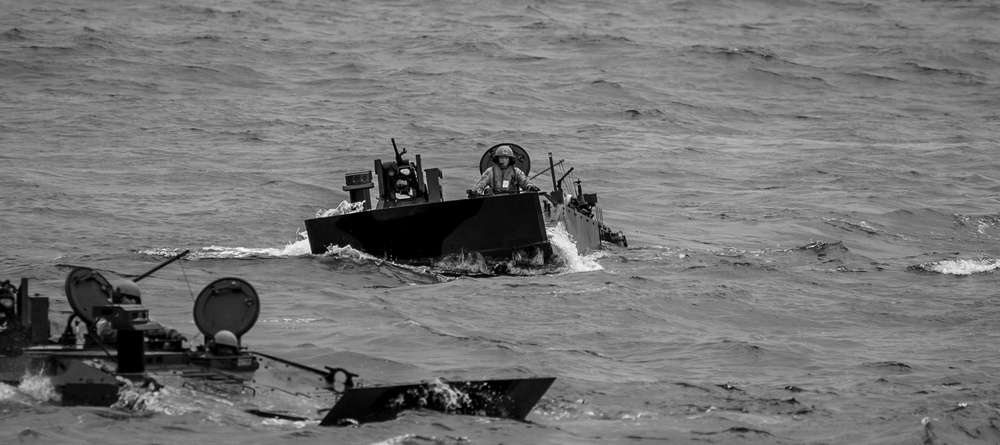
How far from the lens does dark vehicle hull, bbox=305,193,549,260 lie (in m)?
23.9

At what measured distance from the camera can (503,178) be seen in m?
25.1

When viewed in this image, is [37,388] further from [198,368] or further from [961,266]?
[961,266]

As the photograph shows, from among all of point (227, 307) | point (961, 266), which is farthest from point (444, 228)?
point (961, 266)

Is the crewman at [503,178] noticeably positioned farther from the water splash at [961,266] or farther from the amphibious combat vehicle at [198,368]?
the amphibious combat vehicle at [198,368]

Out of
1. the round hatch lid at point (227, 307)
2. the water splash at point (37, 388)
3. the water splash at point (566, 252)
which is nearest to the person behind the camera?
the water splash at point (37, 388)

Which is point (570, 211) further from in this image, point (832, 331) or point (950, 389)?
point (950, 389)

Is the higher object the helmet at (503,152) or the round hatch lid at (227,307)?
the helmet at (503,152)

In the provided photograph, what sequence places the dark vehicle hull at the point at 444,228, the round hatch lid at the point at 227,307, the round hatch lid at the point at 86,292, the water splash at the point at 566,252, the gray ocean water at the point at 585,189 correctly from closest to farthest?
the round hatch lid at the point at 227,307, the round hatch lid at the point at 86,292, the gray ocean water at the point at 585,189, the dark vehicle hull at the point at 444,228, the water splash at the point at 566,252

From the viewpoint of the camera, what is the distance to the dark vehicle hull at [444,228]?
2391cm

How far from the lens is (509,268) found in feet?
80.4

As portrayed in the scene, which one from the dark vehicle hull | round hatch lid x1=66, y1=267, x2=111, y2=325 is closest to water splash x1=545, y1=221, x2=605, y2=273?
the dark vehicle hull

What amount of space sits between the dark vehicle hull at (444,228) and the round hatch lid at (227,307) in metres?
9.14

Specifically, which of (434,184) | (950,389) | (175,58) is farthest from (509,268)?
(175,58)

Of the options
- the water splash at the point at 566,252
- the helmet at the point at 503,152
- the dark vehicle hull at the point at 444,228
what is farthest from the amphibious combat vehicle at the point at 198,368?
the helmet at the point at 503,152
